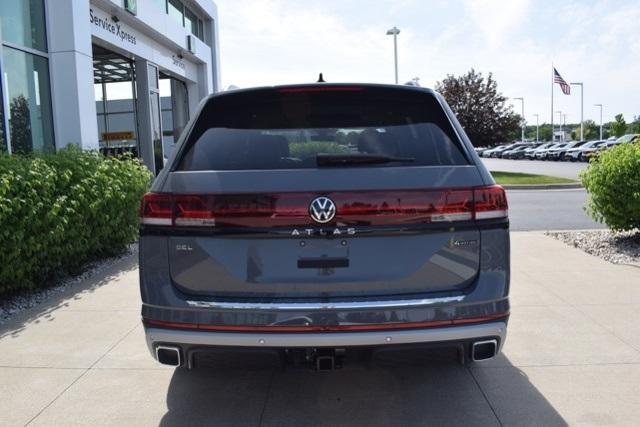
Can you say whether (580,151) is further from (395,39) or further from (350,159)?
(350,159)

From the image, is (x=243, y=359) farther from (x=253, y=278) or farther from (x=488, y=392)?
(x=488, y=392)

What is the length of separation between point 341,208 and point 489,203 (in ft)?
2.38

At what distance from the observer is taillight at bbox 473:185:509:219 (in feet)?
9.43

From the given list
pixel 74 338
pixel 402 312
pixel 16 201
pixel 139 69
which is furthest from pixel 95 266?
pixel 139 69

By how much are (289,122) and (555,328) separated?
294cm

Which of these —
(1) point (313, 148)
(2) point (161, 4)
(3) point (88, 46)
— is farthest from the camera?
(2) point (161, 4)

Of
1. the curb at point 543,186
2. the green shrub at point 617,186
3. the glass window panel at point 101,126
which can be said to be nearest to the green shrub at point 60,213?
the green shrub at point 617,186

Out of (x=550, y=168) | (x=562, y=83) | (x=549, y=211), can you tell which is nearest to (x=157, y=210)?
(x=549, y=211)

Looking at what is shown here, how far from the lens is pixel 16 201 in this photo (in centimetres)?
536

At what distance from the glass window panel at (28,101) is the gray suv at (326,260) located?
816 cm

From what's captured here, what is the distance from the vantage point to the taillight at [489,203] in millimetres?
2873

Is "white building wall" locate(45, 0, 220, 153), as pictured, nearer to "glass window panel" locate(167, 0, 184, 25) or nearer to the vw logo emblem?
"glass window panel" locate(167, 0, 184, 25)

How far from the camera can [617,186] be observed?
25.4ft

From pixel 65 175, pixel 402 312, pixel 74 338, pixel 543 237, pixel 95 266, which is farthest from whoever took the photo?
pixel 543 237
